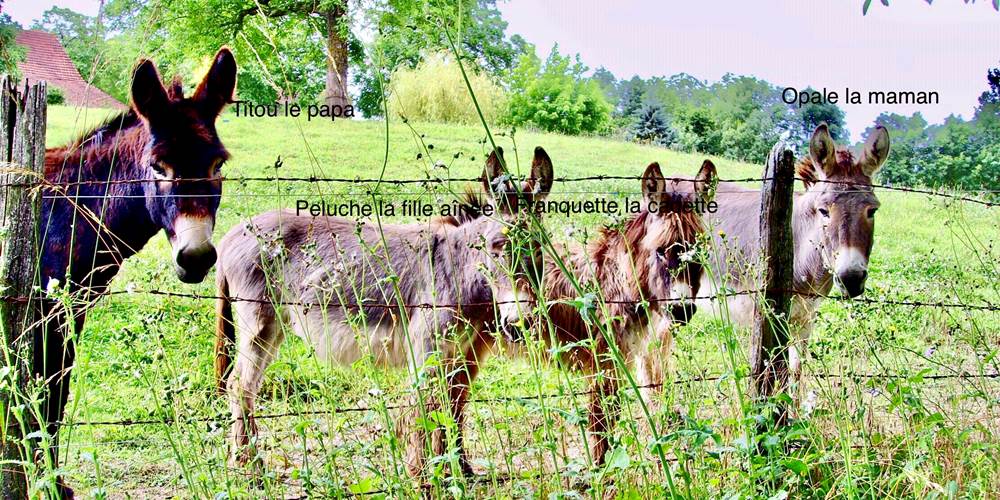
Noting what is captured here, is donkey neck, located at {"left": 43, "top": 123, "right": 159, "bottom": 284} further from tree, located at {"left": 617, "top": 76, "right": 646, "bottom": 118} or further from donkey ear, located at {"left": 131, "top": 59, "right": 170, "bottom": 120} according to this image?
tree, located at {"left": 617, "top": 76, "right": 646, "bottom": 118}

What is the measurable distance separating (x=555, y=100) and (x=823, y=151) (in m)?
18.0

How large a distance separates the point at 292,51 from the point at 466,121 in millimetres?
5609

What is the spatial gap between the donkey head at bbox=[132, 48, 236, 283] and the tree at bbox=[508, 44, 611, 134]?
1561 cm

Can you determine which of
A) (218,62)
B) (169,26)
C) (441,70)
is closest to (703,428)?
(218,62)

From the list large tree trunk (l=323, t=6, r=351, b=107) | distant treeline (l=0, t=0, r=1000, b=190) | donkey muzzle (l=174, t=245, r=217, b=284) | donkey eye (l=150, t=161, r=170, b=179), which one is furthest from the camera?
large tree trunk (l=323, t=6, r=351, b=107)

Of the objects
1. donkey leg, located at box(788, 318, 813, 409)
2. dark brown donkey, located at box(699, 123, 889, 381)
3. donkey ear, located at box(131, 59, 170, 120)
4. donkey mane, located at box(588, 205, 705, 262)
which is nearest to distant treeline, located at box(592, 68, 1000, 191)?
dark brown donkey, located at box(699, 123, 889, 381)

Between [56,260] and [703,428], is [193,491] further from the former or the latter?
[56,260]

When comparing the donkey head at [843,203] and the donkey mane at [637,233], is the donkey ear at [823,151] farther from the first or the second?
the donkey mane at [637,233]

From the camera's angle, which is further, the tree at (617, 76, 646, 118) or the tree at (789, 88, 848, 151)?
the tree at (617, 76, 646, 118)

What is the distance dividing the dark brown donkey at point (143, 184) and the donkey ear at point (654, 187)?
193 cm

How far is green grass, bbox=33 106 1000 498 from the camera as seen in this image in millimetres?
2240

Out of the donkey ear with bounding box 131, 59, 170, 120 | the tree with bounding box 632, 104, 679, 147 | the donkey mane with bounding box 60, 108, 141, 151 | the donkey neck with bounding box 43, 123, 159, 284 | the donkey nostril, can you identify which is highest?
the tree with bounding box 632, 104, 679, 147

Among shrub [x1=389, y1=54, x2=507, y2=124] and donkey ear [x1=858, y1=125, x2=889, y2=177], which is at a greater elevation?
shrub [x1=389, y1=54, x2=507, y2=124]

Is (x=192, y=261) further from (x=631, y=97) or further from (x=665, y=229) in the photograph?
(x=631, y=97)
